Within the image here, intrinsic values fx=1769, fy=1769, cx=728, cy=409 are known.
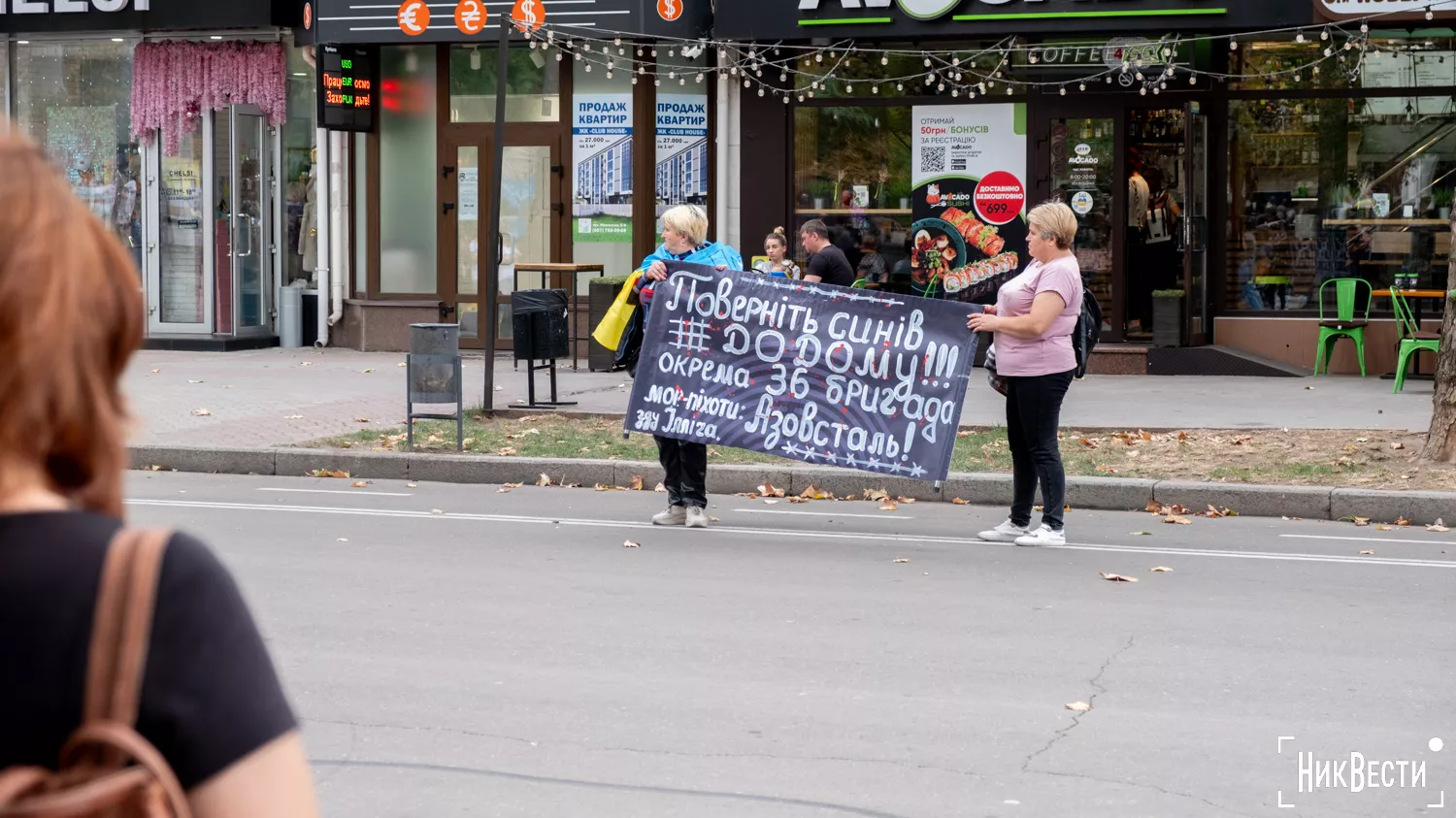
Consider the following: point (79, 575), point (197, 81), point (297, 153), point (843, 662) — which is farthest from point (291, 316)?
point (79, 575)

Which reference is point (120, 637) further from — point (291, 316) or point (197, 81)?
point (197, 81)

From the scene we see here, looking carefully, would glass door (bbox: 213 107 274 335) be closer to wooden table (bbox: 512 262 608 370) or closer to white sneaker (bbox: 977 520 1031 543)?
wooden table (bbox: 512 262 608 370)

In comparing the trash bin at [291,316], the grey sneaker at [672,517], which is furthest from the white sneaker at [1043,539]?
the trash bin at [291,316]

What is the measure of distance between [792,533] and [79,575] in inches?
337

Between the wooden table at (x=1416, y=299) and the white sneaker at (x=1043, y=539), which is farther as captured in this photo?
the wooden table at (x=1416, y=299)

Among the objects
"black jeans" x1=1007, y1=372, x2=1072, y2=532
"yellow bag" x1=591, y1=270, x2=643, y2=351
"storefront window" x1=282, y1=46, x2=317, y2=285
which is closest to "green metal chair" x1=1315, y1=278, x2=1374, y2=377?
"black jeans" x1=1007, y1=372, x2=1072, y2=532

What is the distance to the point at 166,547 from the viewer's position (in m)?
1.62

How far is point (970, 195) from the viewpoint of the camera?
18500mm

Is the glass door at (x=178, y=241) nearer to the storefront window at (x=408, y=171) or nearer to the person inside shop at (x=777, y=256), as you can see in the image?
the storefront window at (x=408, y=171)

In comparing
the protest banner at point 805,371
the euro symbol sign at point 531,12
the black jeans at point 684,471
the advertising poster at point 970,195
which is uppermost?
the euro symbol sign at point 531,12

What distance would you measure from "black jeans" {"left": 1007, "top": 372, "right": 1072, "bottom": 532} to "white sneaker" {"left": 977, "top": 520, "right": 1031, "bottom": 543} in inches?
7.7

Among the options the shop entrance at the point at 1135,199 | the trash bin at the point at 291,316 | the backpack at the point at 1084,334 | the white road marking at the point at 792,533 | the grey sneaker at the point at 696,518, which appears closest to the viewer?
the white road marking at the point at 792,533

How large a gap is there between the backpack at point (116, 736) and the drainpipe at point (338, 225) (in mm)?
19891

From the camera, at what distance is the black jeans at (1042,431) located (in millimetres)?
9453
